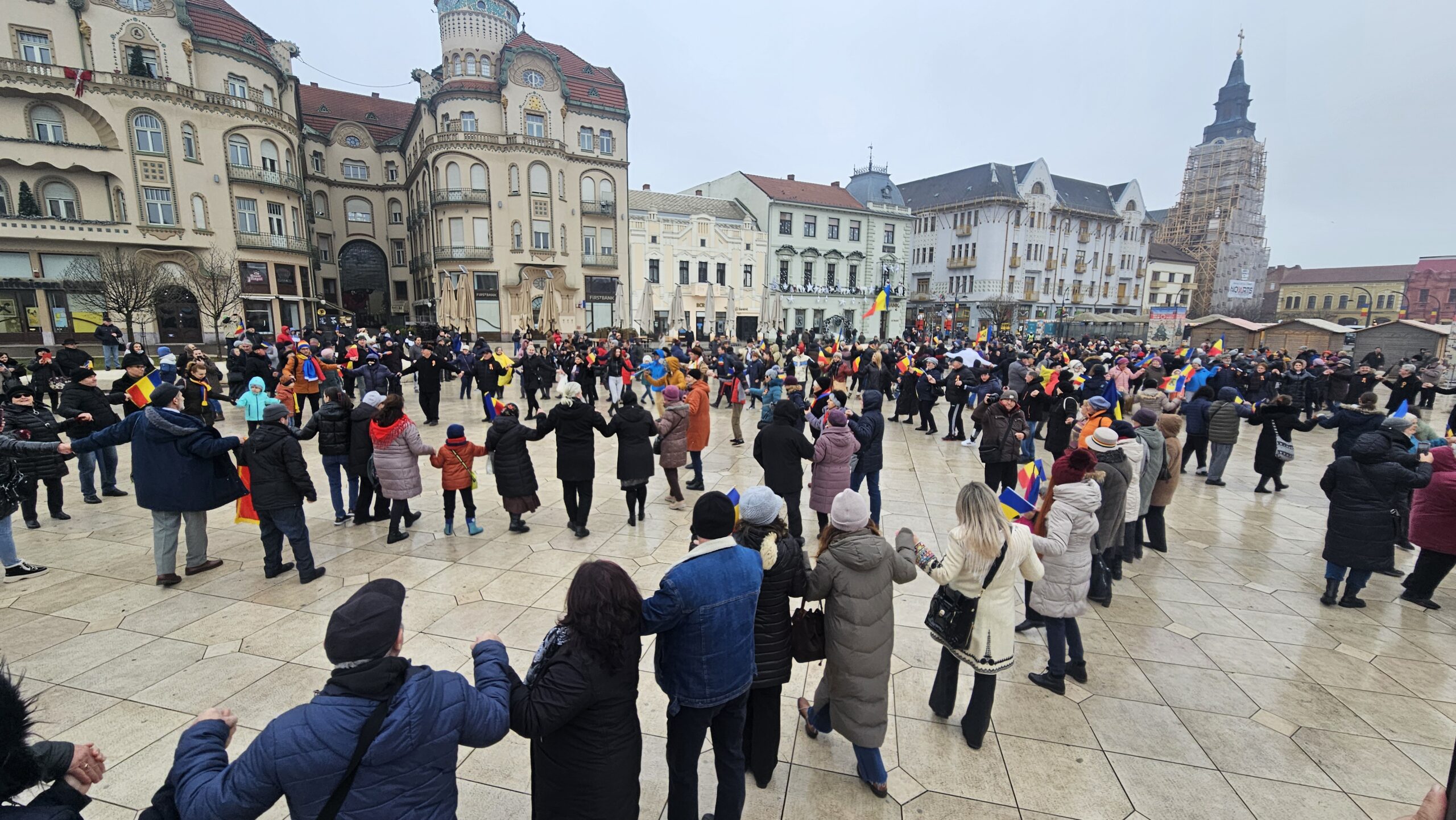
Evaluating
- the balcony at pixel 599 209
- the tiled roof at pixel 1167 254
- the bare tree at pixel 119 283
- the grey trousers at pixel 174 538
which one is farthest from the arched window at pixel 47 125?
the tiled roof at pixel 1167 254

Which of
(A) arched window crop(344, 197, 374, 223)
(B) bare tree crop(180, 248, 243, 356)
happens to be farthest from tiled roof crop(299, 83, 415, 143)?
(B) bare tree crop(180, 248, 243, 356)

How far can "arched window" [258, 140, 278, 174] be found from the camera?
31219mm

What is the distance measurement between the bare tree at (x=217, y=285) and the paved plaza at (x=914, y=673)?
23.8 metres

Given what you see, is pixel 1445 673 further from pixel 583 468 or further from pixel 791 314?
pixel 791 314

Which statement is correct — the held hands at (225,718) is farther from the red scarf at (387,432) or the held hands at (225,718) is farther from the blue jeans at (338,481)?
the blue jeans at (338,481)

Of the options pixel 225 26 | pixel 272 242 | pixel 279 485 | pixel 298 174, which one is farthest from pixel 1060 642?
pixel 225 26

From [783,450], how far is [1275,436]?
27.2 ft

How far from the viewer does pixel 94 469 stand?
805 centimetres

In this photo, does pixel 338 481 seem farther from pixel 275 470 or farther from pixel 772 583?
pixel 772 583

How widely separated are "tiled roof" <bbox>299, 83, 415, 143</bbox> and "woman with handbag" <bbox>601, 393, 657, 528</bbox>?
4465 cm

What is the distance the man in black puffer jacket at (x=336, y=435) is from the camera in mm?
6723

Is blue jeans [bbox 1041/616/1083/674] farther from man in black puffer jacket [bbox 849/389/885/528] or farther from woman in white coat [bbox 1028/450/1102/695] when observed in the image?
man in black puffer jacket [bbox 849/389/885/528]

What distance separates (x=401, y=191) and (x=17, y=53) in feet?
63.5

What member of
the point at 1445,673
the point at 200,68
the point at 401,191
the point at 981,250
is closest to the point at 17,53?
the point at 200,68
